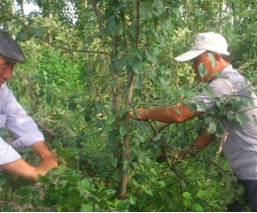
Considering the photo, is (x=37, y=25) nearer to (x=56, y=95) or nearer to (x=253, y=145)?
(x=56, y=95)

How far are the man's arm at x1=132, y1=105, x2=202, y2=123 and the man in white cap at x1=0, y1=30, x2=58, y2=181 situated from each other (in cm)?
49

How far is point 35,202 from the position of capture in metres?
2.00

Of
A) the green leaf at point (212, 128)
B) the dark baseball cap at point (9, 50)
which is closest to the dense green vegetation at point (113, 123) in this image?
the green leaf at point (212, 128)

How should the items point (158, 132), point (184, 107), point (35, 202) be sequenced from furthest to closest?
point (158, 132)
point (184, 107)
point (35, 202)

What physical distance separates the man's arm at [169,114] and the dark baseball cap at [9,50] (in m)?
0.63

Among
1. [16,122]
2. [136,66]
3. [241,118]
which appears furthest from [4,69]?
[241,118]

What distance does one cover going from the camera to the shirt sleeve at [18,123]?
2498mm

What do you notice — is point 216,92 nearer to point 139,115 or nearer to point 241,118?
point 241,118

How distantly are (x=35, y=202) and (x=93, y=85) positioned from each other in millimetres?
911

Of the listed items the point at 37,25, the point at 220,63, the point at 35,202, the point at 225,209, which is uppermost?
the point at 37,25

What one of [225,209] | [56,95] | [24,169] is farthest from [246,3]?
[24,169]

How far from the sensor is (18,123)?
101 inches

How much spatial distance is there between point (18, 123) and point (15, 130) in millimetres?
43

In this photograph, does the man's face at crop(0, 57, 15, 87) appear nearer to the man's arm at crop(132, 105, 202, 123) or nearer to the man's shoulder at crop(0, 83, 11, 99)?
the man's shoulder at crop(0, 83, 11, 99)
